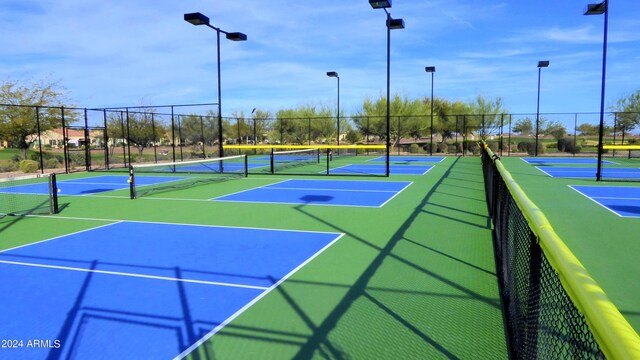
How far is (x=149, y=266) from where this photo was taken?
21.5 feet

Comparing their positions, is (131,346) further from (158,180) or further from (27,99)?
(27,99)

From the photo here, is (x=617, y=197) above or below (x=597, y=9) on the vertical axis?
below

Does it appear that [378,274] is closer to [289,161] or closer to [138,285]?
[138,285]

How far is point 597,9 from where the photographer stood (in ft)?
53.7

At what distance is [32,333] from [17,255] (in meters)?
3.44

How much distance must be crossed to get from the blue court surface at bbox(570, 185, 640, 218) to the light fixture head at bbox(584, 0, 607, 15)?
20.0ft

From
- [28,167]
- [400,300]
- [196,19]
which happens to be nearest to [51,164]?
[28,167]

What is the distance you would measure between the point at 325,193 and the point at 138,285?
8.86 m

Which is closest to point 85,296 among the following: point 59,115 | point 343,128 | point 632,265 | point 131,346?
point 131,346

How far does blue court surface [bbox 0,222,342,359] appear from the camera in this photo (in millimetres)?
4309

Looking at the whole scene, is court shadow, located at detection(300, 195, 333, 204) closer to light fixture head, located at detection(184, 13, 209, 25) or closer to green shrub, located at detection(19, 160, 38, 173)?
light fixture head, located at detection(184, 13, 209, 25)

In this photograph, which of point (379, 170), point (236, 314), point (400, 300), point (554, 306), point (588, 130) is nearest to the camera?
point (554, 306)

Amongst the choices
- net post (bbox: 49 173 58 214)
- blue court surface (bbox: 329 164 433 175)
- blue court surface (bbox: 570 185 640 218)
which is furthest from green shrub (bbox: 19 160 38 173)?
blue court surface (bbox: 570 185 640 218)

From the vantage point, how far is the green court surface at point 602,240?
5429 mm
